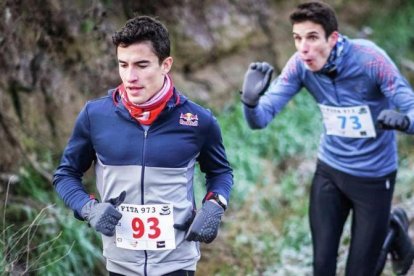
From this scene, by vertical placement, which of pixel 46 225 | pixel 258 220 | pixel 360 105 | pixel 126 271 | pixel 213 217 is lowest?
pixel 258 220

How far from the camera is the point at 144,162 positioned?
138 inches

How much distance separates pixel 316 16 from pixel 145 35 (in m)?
1.57

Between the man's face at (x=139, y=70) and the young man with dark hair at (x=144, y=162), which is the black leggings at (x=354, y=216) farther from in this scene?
the man's face at (x=139, y=70)

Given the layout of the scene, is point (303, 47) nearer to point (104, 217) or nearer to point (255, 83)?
point (255, 83)

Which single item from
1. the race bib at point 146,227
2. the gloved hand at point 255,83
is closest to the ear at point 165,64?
the race bib at point 146,227

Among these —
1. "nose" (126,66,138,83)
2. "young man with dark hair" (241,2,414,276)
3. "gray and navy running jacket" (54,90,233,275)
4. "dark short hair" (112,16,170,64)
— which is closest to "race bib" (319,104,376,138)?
"young man with dark hair" (241,2,414,276)

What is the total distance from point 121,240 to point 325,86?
1.91 meters

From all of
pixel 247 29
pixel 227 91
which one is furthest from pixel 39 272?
pixel 247 29

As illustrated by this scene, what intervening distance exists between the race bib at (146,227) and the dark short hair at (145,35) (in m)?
0.71

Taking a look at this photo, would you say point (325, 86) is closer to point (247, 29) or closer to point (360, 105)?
point (360, 105)

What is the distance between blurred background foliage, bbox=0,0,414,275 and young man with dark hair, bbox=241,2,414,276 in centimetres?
142

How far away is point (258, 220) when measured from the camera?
24.3 feet

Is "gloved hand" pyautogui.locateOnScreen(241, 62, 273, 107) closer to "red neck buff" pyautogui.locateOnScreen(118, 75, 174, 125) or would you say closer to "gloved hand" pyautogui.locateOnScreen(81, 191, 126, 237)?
"red neck buff" pyautogui.locateOnScreen(118, 75, 174, 125)

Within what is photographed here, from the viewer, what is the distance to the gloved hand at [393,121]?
4281 millimetres
